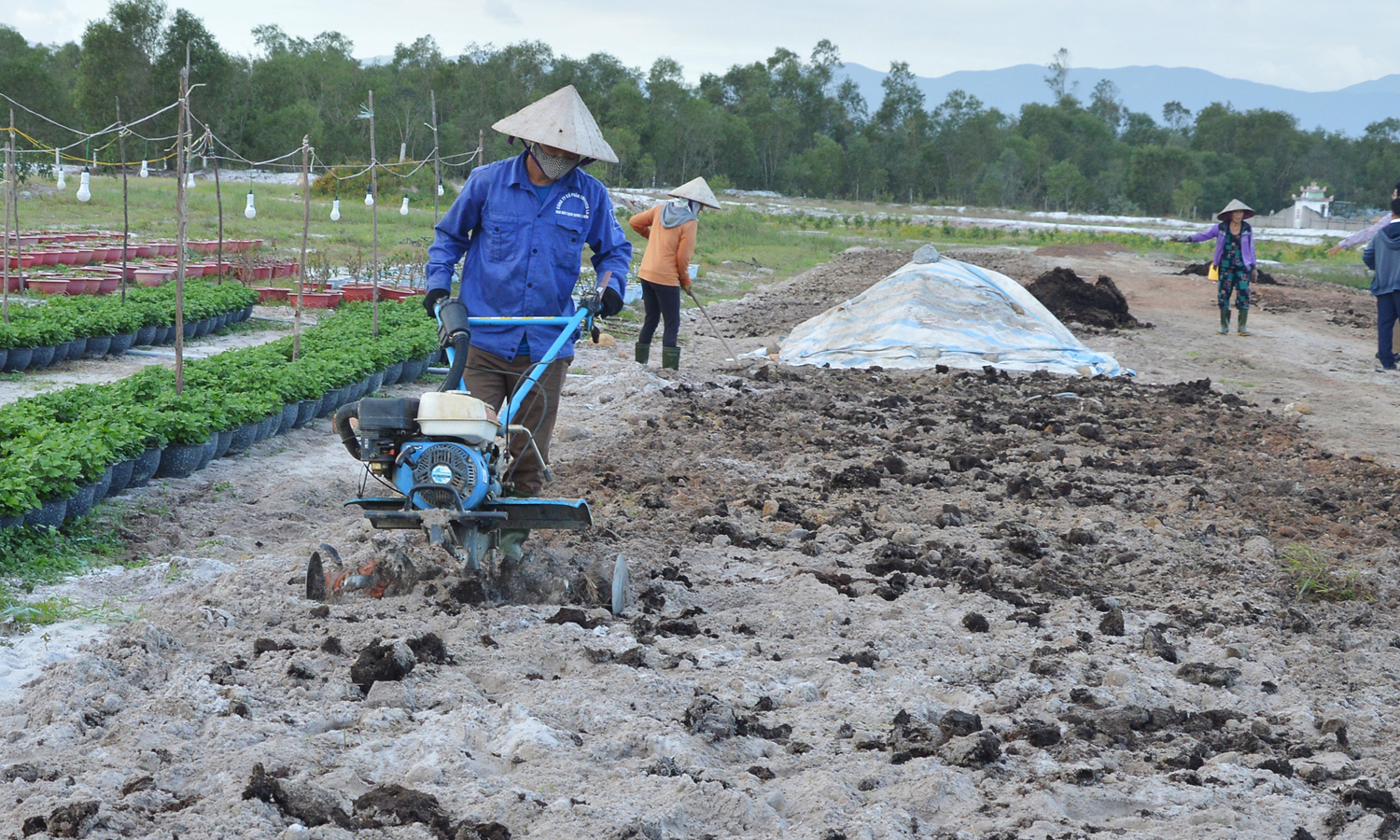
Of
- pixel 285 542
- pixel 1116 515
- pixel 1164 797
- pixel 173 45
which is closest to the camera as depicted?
pixel 1164 797

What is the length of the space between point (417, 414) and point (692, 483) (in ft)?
8.89

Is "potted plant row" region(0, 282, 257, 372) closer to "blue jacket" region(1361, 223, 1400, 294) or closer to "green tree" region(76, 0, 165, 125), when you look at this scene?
"blue jacket" region(1361, 223, 1400, 294)

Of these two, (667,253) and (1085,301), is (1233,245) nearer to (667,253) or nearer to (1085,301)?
(1085,301)

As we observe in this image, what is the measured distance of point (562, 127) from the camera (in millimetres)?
4422

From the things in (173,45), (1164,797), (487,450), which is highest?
(173,45)

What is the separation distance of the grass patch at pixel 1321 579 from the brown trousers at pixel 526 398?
333 centimetres

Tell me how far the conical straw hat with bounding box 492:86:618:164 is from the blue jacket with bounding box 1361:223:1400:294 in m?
9.82

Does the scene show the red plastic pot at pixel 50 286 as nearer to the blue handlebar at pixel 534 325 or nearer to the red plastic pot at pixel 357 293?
the red plastic pot at pixel 357 293

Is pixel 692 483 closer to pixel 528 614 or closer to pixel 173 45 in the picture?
pixel 528 614

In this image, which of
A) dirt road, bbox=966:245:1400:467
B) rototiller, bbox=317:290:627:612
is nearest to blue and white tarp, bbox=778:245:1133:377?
dirt road, bbox=966:245:1400:467

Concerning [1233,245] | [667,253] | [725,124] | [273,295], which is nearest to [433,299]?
[667,253]

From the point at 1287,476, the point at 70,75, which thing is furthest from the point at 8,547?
the point at 70,75

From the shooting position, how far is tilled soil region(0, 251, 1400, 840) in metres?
2.85

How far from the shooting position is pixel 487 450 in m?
4.12
